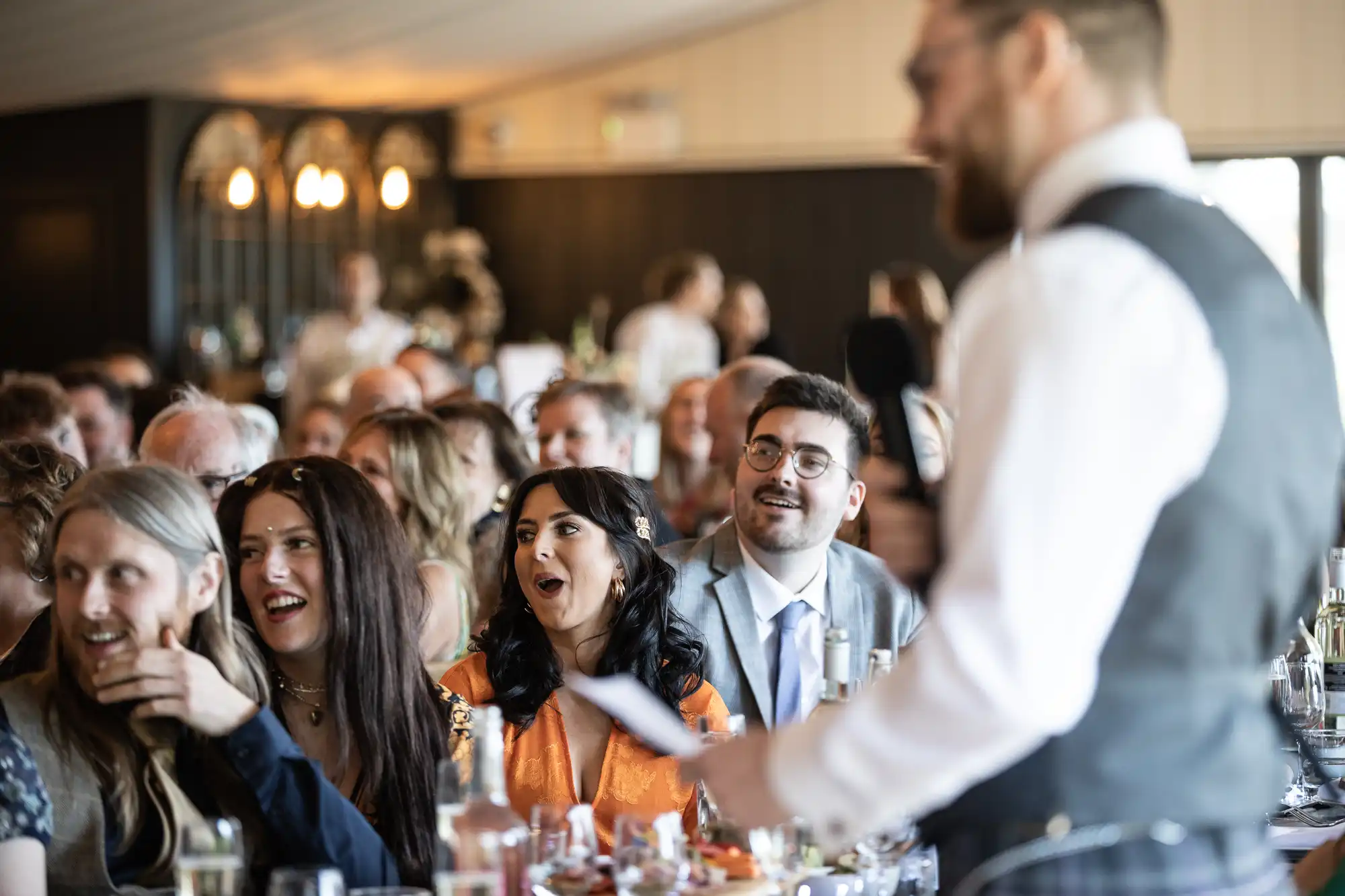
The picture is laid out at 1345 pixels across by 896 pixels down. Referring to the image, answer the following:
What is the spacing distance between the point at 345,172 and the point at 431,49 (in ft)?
5.76

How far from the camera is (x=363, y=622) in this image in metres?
2.70

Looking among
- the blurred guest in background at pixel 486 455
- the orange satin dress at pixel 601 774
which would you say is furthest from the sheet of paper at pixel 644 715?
the blurred guest in background at pixel 486 455

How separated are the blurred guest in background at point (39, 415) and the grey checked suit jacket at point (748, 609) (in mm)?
2027

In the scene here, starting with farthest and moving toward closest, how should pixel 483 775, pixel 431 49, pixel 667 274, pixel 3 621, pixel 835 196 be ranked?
1. pixel 835 196
2. pixel 431 49
3. pixel 667 274
4. pixel 3 621
5. pixel 483 775

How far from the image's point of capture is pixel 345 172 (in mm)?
13812

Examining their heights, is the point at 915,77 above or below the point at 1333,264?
below

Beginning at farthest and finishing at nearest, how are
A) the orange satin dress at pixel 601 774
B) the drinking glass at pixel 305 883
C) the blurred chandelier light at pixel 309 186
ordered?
1. the blurred chandelier light at pixel 309 186
2. the orange satin dress at pixel 601 774
3. the drinking glass at pixel 305 883

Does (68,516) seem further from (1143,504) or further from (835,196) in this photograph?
(835,196)

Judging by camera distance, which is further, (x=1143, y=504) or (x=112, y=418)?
(x=112, y=418)

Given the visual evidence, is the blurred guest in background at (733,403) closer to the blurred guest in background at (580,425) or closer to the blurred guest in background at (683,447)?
the blurred guest in background at (580,425)

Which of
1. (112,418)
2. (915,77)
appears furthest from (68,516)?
(112,418)

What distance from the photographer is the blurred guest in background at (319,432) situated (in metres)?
6.16

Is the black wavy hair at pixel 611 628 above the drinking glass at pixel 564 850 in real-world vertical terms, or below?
above

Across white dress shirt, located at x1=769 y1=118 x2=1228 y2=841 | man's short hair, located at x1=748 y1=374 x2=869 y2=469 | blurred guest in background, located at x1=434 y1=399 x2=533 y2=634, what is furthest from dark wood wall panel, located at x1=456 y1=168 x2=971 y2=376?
white dress shirt, located at x1=769 y1=118 x2=1228 y2=841
